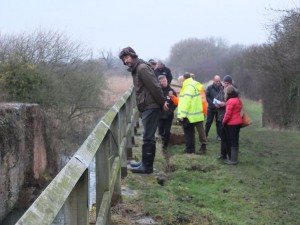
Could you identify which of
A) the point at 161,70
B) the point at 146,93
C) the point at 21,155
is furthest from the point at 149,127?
the point at 21,155

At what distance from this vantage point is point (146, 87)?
697cm

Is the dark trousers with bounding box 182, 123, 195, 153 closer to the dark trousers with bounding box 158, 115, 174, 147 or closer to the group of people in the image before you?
the group of people

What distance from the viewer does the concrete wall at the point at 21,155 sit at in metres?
20.1

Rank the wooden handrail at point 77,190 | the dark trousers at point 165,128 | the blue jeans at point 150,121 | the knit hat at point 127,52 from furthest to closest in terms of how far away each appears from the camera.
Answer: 1. the dark trousers at point 165,128
2. the blue jeans at point 150,121
3. the knit hat at point 127,52
4. the wooden handrail at point 77,190

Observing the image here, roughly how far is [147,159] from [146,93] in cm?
105

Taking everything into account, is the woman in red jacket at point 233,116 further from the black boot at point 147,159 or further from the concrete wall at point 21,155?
the concrete wall at point 21,155

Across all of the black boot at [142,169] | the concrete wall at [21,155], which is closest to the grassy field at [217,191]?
the black boot at [142,169]

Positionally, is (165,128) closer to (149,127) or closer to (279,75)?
(149,127)

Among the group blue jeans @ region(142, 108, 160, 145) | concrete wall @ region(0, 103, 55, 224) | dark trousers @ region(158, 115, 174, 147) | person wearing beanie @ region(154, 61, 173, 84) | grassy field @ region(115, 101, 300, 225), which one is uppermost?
person wearing beanie @ region(154, 61, 173, 84)

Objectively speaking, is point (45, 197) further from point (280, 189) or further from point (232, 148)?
point (232, 148)

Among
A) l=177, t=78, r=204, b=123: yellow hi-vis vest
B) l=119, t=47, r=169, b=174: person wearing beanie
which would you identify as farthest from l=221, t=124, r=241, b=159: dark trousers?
l=119, t=47, r=169, b=174: person wearing beanie

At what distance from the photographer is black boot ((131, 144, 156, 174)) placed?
23.7ft

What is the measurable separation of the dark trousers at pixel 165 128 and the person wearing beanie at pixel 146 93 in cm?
332

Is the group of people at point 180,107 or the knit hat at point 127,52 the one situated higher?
the knit hat at point 127,52
